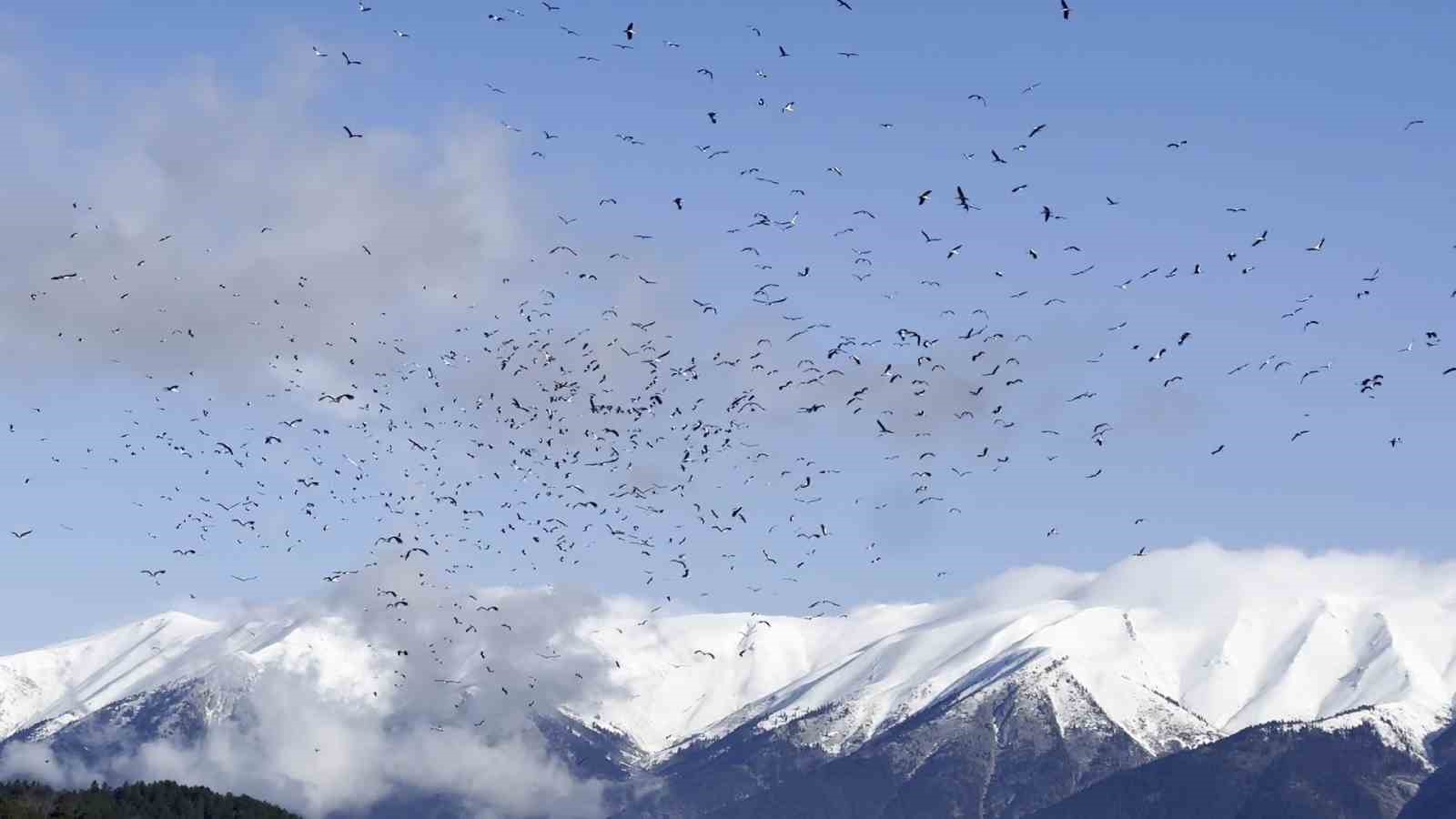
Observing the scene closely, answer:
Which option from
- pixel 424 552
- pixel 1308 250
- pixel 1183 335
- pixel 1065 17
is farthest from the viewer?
pixel 424 552

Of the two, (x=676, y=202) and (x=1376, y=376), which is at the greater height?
(x=676, y=202)

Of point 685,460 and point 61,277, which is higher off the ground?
point 61,277

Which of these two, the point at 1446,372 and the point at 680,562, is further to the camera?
the point at 680,562

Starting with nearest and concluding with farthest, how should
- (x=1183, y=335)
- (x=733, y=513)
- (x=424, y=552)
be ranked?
(x=1183, y=335) < (x=733, y=513) < (x=424, y=552)

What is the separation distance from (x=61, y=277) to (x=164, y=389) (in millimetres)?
10895

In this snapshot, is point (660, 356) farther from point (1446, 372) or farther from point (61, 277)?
point (1446, 372)

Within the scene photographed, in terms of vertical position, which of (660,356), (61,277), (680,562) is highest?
(61,277)

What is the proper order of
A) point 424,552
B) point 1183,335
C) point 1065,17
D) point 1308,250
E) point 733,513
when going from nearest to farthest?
point 1065,17, point 1308,250, point 1183,335, point 733,513, point 424,552

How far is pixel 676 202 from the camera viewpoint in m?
148

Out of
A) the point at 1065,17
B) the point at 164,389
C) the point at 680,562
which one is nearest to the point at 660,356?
the point at 680,562

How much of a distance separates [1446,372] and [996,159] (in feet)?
140

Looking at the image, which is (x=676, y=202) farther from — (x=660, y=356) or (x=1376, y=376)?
(x=1376, y=376)

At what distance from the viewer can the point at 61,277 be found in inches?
6230

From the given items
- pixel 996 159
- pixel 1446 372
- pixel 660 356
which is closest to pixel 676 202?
pixel 660 356
